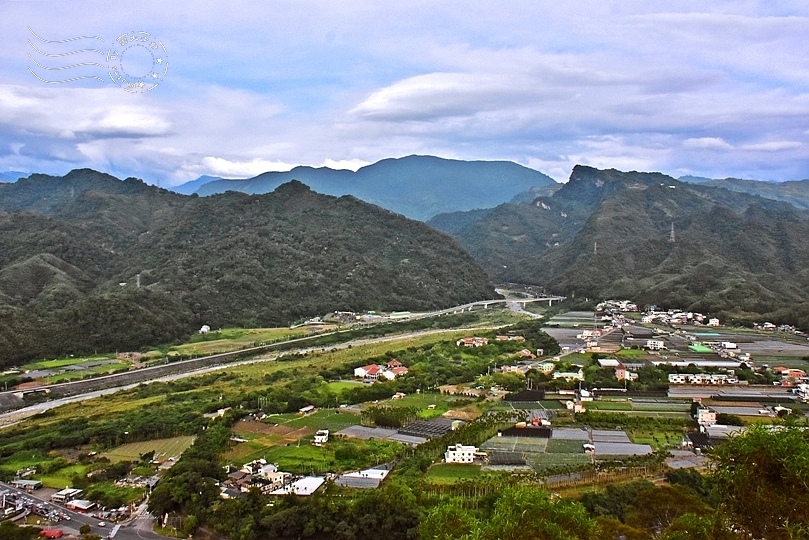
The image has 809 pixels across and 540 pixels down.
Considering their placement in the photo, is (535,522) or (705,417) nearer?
(535,522)

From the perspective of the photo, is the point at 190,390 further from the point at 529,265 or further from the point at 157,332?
the point at 529,265

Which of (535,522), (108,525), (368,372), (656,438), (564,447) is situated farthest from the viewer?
(368,372)

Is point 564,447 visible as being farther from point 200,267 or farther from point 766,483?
point 200,267

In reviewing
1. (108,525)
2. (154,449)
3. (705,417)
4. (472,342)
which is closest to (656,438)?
(705,417)

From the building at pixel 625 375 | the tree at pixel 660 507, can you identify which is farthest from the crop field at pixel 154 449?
the building at pixel 625 375

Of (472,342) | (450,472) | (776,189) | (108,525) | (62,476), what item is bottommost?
(108,525)

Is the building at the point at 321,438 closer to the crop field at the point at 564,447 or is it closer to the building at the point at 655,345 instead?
the crop field at the point at 564,447

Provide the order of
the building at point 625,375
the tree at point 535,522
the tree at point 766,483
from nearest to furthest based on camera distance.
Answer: the tree at point 766,483
the tree at point 535,522
the building at point 625,375
